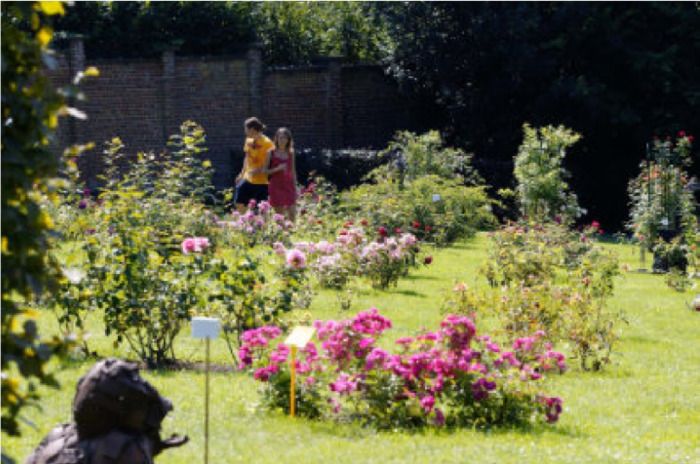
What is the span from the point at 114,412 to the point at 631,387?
5.02 metres

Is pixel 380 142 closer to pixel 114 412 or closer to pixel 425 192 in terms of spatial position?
pixel 425 192

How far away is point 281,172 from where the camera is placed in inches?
642

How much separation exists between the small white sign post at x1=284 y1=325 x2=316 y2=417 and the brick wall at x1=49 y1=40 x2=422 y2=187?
58.2 ft

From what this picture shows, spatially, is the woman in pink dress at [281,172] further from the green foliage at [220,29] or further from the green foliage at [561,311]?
the green foliage at [220,29]

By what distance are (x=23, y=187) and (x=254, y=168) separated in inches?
520

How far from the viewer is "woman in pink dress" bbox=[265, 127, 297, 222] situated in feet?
53.3

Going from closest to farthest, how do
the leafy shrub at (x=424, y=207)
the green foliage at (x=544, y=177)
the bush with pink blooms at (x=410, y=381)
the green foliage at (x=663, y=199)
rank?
1. the bush with pink blooms at (x=410, y=381)
2. the leafy shrub at (x=424, y=207)
3. the green foliage at (x=663, y=199)
4. the green foliage at (x=544, y=177)

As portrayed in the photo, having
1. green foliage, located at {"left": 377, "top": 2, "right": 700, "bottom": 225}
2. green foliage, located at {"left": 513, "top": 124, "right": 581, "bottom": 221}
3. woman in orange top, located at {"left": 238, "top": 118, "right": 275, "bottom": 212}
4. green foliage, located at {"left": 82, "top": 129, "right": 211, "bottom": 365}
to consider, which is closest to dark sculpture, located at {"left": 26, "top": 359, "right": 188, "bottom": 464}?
green foliage, located at {"left": 82, "top": 129, "right": 211, "bottom": 365}

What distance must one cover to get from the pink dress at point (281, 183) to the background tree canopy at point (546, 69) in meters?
8.46

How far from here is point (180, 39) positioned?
28.9 meters

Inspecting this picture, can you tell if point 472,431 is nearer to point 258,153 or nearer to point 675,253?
point 675,253

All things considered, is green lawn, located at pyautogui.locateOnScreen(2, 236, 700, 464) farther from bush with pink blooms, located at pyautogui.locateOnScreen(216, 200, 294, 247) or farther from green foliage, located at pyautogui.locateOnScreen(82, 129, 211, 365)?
bush with pink blooms, located at pyautogui.locateOnScreen(216, 200, 294, 247)

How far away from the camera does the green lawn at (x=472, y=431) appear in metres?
6.69

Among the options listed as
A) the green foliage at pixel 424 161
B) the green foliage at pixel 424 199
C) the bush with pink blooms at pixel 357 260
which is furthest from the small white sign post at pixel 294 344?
the green foliage at pixel 424 161
